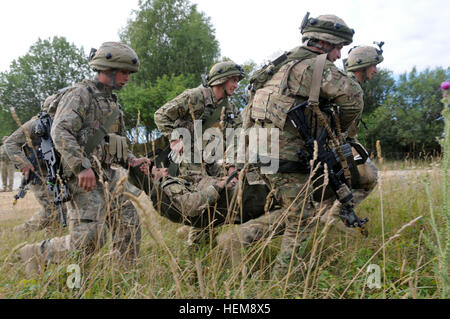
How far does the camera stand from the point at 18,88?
3284 centimetres

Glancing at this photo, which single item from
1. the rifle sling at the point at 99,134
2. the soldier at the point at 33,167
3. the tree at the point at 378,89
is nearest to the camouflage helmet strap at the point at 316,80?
the rifle sling at the point at 99,134

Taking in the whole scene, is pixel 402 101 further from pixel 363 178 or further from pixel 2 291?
pixel 2 291

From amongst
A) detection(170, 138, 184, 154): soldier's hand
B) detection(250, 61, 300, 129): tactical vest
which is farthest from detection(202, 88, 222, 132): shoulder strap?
detection(250, 61, 300, 129): tactical vest

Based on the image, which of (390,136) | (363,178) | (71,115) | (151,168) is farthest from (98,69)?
(390,136)

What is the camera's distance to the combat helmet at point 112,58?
3.11m

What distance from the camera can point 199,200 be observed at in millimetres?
2979

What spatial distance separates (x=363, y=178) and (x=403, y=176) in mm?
1948

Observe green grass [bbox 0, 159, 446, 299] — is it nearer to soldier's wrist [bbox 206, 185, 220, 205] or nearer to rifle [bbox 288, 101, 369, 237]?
rifle [bbox 288, 101, 369, 237]

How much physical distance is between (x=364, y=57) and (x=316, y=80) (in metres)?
2.31

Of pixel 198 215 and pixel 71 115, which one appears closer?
pixel 71 115

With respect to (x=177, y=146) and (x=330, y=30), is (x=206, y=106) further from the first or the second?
(x=330, y=30)

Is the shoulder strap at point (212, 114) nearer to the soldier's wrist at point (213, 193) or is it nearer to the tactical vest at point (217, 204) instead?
the tactical vest at point (217, 204)
